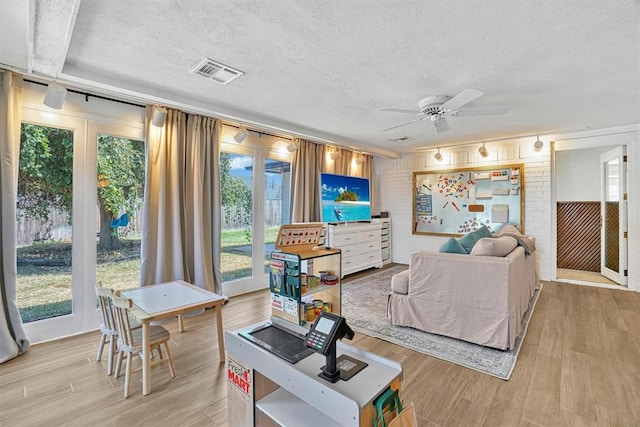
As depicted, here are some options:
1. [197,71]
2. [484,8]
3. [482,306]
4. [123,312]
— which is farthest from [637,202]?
[123,312]

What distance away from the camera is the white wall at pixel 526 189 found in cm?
443

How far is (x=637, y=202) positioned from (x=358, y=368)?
5.56 meters

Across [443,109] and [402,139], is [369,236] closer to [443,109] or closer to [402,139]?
[402,139]

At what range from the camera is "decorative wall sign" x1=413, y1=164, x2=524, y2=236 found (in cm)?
529

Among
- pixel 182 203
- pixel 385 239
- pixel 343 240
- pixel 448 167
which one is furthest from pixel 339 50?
pixel 385 239

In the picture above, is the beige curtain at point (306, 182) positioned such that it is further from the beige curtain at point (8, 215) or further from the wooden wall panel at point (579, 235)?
the wooden wall panel at point (579, 235)

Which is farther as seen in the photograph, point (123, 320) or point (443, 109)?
point (443, 109)

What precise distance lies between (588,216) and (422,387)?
5.65 metres

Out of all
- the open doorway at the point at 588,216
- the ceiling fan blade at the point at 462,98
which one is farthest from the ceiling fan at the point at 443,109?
the open doorway at the point at 588,216

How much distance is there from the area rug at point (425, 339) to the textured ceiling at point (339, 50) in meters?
2.42

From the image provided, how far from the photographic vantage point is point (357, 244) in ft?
18.2

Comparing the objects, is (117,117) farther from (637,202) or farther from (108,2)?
(637,202)

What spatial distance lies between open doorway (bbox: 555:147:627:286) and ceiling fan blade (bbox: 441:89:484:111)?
371cm

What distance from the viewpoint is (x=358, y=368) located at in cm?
114
